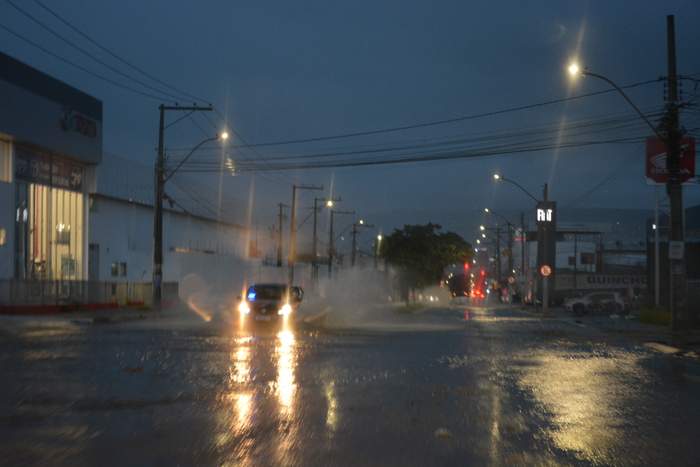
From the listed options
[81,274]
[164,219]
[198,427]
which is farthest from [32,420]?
[164,219]

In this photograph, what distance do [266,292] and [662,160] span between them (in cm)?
1395

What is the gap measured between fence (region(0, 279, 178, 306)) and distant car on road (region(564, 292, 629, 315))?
25147 mm

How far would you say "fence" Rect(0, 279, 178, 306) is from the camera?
34812mm

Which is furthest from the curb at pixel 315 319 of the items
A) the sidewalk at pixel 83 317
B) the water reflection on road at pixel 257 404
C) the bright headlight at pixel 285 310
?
the water reflection on road at pixel 257 404

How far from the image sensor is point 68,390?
39.8 ft

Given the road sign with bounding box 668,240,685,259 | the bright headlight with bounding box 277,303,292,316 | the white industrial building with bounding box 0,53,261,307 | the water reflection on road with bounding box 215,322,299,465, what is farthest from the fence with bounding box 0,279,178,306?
the road sign with bounding box 668,240,685,259

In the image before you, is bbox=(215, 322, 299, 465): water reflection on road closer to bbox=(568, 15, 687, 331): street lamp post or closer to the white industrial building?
bbox=(568, 15, 687, 331): street lamp post

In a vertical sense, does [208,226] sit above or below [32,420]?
above

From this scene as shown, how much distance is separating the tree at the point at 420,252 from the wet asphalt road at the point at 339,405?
157 feet

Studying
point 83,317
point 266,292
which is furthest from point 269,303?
point 83,317

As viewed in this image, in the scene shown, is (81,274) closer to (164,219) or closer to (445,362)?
(164,219)

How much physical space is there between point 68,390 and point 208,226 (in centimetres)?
6164

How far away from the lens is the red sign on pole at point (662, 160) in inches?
1044

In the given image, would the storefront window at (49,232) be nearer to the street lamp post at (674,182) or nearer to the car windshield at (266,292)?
the car windshield at (266,292)
